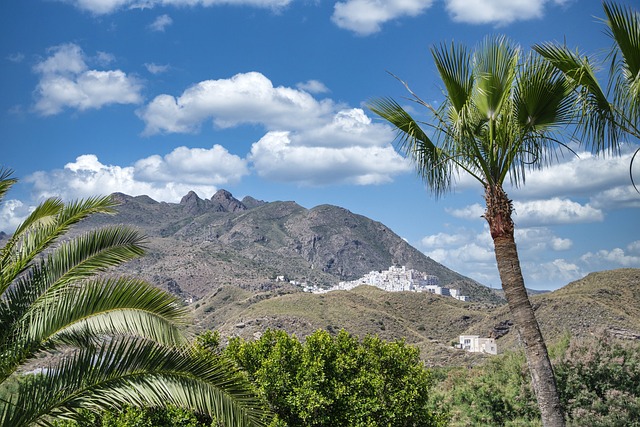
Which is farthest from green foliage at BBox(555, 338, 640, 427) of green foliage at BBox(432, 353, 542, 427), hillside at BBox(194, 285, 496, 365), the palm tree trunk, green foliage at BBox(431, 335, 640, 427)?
hillside at BBox(194, 285, 496, 365)

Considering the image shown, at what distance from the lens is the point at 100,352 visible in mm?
5305

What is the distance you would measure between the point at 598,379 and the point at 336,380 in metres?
7.57

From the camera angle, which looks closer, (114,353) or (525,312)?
(114,353)

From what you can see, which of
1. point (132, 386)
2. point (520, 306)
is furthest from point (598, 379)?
point (132, 386)

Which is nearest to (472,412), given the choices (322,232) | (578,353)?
(578,353)

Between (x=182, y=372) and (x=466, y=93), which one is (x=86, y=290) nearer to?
(x=182, y=372)

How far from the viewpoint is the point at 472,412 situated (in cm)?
1688

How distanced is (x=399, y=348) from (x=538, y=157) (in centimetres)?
512

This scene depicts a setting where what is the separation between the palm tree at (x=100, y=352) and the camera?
5.20 m

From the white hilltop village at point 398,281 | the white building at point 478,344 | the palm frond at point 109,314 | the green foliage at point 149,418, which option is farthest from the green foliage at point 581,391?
the white hilltop village at point 398,281

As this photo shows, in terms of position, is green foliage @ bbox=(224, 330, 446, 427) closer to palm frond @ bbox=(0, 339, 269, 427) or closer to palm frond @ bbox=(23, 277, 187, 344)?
palm frond @ bbox=(0, 339, 269, 427)

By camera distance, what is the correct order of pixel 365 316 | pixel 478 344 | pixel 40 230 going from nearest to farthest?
pixel 40 230
pixel 478 344
pixel 365 316

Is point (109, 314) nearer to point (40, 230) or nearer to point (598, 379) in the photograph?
point (40, 230)

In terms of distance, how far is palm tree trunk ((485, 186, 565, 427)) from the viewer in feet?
25.1
